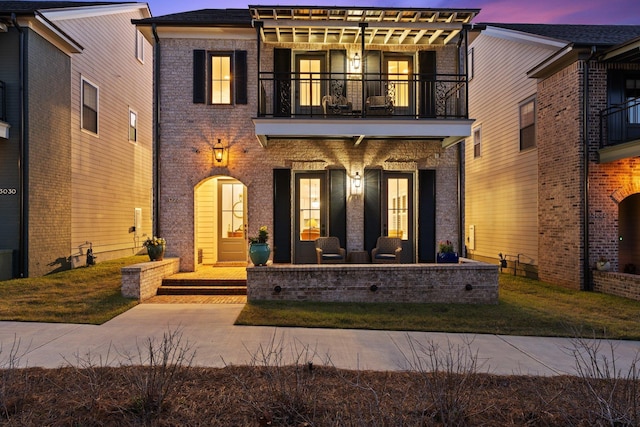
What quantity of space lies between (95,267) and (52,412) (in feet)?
32.6

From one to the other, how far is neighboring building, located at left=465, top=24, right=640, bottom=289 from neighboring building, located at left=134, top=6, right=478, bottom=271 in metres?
2.76

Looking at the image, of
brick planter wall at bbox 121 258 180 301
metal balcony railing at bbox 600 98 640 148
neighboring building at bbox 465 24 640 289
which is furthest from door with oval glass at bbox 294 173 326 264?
metal balcony railing at bbox 600 98 640 148

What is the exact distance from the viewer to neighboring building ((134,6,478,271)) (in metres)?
10.5

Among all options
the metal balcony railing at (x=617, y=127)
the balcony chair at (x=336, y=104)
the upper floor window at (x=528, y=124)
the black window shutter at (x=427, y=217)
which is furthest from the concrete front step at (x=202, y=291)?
the upper floor window at (x=528, y=124)

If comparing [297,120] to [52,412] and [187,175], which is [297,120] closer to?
[187,175]

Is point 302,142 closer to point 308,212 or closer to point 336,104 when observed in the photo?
point 336,104

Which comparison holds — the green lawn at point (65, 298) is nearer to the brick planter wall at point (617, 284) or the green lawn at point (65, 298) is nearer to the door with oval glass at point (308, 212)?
the door with oval glass at point (308, 212)

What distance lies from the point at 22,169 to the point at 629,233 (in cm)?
1627

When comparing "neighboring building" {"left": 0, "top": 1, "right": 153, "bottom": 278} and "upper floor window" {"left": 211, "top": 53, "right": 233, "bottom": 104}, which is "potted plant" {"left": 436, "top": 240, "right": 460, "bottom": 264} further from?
"neighboring building" {"left": 0, "top": 1, "right": 153, "bottom": 278}

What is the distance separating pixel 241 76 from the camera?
34.8 feet

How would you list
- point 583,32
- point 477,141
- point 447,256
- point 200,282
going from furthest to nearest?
point 477,141, point 583,32, point 200,282, point 447,256

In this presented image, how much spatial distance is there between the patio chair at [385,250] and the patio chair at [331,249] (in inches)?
31.1

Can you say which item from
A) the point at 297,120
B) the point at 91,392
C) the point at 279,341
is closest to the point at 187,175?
the point at 297,120

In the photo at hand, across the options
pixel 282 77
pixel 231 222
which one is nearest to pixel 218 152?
pixel 231 222
